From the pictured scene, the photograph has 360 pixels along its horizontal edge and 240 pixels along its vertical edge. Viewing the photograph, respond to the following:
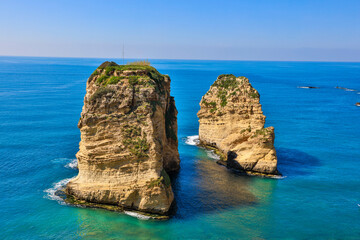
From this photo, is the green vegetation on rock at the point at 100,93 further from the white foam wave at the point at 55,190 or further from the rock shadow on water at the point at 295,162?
the rock shadow on water at the point at 295,162

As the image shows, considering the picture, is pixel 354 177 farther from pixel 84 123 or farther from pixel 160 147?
pixel 84 123

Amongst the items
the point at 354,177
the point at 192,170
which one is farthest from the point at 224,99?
the point at 354,177

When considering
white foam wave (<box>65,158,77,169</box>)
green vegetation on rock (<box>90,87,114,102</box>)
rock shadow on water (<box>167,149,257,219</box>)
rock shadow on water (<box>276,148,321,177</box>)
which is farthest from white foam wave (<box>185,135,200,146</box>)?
green vegetation on rock (<box>90,87,114,102</box>)

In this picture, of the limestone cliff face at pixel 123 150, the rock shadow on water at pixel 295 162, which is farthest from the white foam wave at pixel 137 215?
the rock shadow on water at pixel 295 162

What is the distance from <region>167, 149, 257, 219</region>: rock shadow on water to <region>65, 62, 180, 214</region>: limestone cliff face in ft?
9.68

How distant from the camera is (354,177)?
4741 cm

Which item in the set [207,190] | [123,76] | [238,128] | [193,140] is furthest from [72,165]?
[238,128]

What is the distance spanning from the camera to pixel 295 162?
54.0 metres

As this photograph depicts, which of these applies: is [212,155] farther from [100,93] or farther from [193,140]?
[100,93]

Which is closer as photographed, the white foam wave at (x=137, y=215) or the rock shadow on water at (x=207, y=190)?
the white foam wave at (x=137, y=215)

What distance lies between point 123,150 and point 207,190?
12707 mm

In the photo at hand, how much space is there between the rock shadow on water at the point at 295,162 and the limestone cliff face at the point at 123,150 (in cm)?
2249

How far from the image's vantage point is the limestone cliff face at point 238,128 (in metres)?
47.8

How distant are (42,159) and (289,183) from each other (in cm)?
3698
